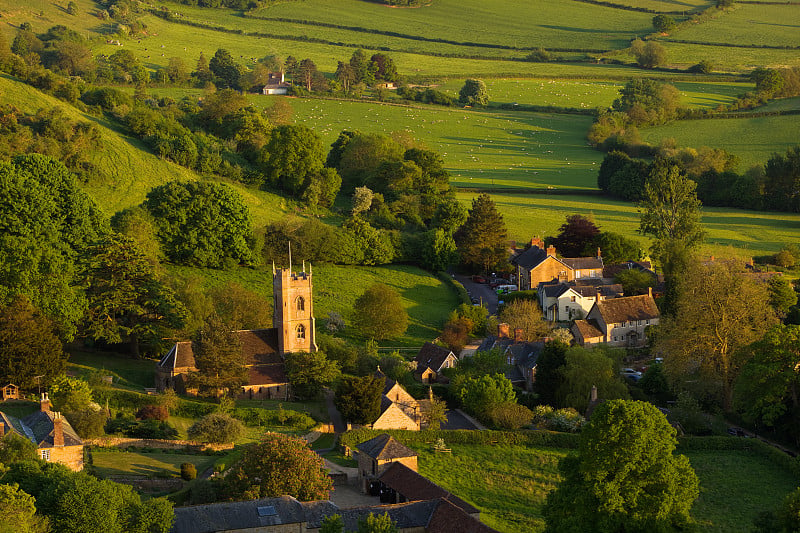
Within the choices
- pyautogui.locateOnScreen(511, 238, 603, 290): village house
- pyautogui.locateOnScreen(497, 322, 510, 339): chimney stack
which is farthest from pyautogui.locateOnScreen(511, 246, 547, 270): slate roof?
pyautogui.locateOnScreen(497, 322, 510, 339): chimney stack

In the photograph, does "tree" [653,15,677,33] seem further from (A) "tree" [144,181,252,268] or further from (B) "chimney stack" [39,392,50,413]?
(B) "chimney stack" [39,392,50,413]

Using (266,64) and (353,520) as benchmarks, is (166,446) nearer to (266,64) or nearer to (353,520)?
(353,520)

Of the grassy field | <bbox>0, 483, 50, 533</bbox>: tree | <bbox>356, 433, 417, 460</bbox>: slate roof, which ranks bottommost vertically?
the grassy field

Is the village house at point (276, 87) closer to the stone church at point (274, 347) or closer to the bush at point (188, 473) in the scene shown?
the stone church at point (274, 347)

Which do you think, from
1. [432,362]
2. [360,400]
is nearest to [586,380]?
[432,362]

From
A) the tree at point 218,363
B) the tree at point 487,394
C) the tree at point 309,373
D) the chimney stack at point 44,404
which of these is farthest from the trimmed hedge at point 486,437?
the chimney stack at point 44,404

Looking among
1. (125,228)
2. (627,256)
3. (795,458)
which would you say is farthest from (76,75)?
(795,458)

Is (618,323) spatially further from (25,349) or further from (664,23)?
(664,23)
